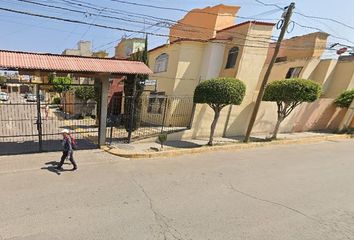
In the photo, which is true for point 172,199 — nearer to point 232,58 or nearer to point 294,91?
point 294,91

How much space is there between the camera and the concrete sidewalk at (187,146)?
9.70 meters

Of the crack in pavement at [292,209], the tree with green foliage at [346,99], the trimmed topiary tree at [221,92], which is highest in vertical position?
the tree with green foliage at [346,99]

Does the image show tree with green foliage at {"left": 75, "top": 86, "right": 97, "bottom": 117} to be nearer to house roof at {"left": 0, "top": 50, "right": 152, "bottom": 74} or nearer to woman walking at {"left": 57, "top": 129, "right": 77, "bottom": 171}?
house roof at {"left": 0, "top": 50, "right": 152, "bottom": 74}

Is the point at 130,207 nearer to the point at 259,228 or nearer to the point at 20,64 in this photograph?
the point at 259,228

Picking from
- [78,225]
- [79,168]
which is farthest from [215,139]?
[78,225]

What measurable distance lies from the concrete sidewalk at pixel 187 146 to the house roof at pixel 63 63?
9.96 ft

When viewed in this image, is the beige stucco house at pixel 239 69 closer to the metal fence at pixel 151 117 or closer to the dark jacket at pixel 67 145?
the metal fence at pixel 151 117

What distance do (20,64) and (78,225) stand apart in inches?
230

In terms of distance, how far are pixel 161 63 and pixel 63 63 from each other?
10.3m

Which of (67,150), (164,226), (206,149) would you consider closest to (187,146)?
(206,149)

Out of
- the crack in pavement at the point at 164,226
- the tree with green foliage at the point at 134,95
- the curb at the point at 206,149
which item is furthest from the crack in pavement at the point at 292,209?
the tree with green foliage at the point at 134,95

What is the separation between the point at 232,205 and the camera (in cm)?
574

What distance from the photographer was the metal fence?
12583 millimetres

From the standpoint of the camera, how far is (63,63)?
883 cm
